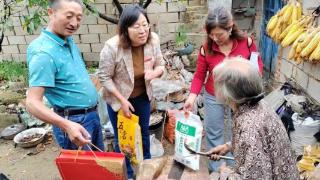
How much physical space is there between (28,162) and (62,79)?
2.58m

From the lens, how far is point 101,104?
4539 mm

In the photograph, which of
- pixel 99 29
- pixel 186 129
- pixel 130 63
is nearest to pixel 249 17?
pixel 99 29

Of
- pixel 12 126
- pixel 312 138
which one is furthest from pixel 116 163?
pixel 12 126

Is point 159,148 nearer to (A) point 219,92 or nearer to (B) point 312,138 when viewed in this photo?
(B) point 312,138

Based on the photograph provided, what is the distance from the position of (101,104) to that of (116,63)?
1.83m

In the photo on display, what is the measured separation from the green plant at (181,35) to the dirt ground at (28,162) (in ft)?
→ 7.34

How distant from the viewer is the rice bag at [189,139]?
225 cm

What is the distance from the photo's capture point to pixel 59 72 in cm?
224

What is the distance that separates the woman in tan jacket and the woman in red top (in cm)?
42

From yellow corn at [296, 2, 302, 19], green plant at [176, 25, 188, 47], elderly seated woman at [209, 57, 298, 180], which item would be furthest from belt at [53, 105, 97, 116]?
green plant at [176, 25, 188, 47]

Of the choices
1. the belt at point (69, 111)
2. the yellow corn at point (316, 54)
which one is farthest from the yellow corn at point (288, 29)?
the belt at point (69, 111)

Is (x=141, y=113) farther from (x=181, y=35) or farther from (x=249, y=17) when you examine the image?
(x=249, y=17)

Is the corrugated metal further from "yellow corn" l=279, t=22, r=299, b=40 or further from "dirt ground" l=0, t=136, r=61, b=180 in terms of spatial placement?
"dirt ground" l=0, t=136, r=61, b=180

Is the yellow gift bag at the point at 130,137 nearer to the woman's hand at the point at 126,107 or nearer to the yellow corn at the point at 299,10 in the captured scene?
the woman's hand at the point at 126,107
